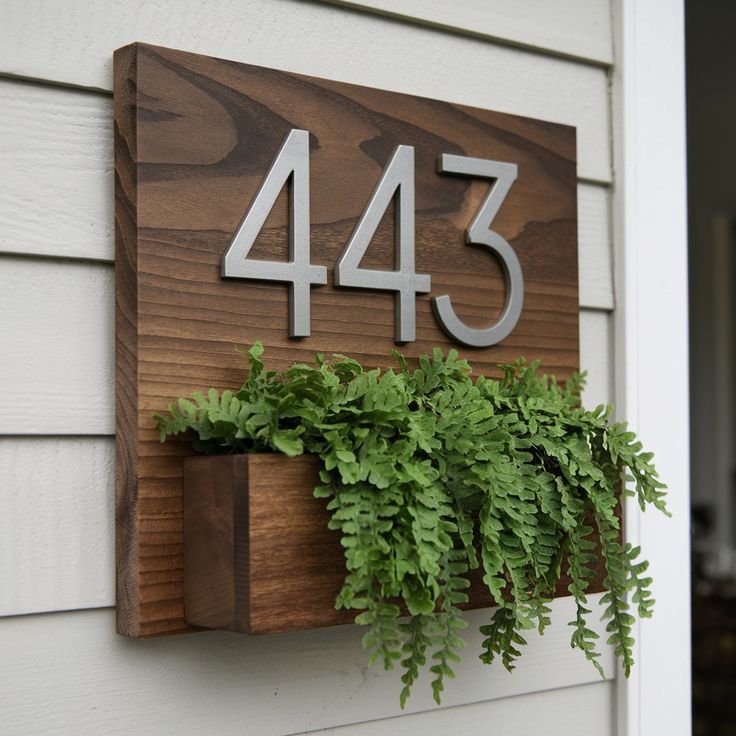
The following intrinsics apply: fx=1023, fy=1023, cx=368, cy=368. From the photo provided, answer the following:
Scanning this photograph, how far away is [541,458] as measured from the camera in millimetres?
1027

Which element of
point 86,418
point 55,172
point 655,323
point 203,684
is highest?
point 55,172

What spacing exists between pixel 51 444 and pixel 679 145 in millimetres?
899

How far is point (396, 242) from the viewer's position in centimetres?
110

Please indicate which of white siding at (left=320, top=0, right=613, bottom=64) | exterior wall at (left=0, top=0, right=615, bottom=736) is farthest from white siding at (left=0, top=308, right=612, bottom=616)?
white siding at (left=320, top=0, right=613, bottom=64)

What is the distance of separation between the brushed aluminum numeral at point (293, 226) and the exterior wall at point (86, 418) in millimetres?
120

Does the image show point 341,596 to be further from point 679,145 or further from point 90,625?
point 679,145

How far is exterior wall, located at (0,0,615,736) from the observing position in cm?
91

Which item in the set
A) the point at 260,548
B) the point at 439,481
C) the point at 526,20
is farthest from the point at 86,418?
the point at 526,20

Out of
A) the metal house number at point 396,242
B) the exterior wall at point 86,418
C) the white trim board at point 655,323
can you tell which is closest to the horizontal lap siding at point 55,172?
the exterior wall at point 86,418

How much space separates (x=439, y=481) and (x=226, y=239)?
1.02 ft

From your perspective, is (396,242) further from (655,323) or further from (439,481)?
(655,323)

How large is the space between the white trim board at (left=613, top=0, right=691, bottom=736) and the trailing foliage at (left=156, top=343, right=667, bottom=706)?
254 mm

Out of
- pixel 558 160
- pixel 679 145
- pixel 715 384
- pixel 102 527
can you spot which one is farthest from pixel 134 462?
pixel 715 384

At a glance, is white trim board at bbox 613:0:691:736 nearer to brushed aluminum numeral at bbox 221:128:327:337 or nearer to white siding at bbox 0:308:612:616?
brushed aluminum numeral at bbox 221:128:327:337
